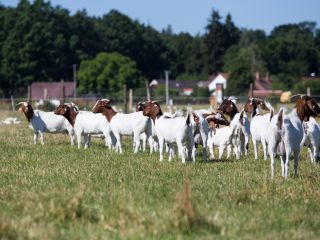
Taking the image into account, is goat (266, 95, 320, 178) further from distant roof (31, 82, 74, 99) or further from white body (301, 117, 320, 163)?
distant roof (31, 82, 74, 99)

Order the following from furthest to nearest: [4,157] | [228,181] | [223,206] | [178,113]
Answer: [178,113], [4,157], [228,181], [223,206]

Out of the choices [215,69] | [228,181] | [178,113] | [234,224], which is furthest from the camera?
[215,69]

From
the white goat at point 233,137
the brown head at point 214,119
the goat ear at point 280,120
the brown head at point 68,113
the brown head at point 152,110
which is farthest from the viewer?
the brown head at point 68,113

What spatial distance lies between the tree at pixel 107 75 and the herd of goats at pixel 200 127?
6108 cm

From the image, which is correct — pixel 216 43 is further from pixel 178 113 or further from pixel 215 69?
pixel 178 113

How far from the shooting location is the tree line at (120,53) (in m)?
85.9

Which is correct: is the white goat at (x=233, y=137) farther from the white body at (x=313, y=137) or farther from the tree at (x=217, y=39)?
the tree at (x=217, y=39)

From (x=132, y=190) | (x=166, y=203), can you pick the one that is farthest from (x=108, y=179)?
(x=166, y=203)

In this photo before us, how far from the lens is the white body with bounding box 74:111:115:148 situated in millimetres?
20094

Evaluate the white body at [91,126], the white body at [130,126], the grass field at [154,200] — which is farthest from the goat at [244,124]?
the white body at [91,126]

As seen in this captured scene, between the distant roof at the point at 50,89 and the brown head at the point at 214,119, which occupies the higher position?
the distant roof at the point at 50,89

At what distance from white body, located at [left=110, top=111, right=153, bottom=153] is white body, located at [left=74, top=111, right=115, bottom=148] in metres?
0.70

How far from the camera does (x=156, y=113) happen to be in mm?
17453

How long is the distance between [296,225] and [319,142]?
7.46 metres
